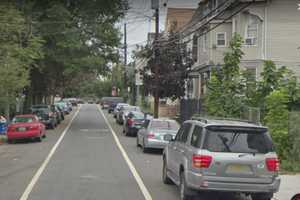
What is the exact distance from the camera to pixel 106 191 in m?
13.5

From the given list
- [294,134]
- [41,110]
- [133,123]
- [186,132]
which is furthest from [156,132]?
[41,110]

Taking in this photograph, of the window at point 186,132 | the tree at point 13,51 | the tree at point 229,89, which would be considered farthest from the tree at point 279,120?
the tree at point 13,51

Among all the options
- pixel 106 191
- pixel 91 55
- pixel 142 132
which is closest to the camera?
pixel 106 191

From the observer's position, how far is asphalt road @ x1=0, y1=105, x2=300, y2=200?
42.9ft

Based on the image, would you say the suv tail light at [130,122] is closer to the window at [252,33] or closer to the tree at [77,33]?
the tree at [77,33]

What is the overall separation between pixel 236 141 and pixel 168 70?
111 feet

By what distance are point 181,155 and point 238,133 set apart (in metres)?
1.68

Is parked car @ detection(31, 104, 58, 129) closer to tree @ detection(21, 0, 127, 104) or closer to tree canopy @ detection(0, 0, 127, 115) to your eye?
tree canopy @ detection(0, 0, 127, 115)

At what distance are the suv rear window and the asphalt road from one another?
6.34 feet

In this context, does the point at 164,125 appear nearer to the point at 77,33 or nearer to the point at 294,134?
the point at 294,134

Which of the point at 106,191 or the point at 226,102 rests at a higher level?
the point at 226,102

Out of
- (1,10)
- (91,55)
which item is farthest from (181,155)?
(91,55)

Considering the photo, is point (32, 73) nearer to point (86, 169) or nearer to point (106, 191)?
point (86, 169)

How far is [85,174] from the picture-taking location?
1658 centimetres
